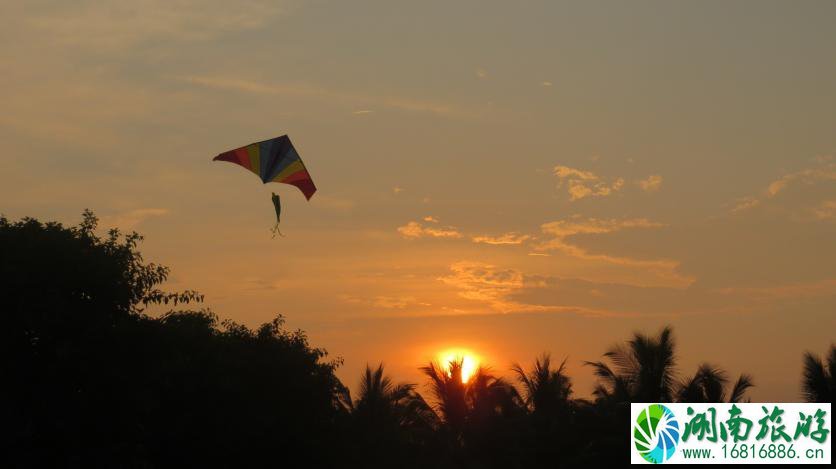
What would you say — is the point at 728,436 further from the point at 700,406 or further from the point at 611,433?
the point at 611,433

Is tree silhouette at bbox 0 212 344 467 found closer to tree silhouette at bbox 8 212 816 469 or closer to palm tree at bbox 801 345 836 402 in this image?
tree silhouette at bbox 8 212 816 469

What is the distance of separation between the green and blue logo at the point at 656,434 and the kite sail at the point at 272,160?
11.7 meters

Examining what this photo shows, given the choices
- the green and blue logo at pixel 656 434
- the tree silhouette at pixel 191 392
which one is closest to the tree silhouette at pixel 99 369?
the tree silhouette at pixel 191 392

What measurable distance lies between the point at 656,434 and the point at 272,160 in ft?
43.6

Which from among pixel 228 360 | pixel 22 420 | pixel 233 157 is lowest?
pixel 22 420

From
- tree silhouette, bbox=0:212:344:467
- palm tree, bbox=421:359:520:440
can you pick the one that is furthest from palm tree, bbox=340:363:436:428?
tree silhouette, bbox=0:212:344:467

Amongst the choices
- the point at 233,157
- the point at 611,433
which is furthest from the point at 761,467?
the point at 233,157

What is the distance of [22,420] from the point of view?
79.2 ft

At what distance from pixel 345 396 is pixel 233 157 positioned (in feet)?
77.5

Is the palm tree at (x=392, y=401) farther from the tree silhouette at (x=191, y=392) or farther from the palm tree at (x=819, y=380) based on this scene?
the palm tree at (x=819, y=380)

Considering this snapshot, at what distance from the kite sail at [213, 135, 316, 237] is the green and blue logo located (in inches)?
461

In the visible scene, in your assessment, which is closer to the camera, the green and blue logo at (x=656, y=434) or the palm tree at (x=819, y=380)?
the green and blue logo at (x=656, y=434)

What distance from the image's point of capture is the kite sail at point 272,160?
29.8 meters

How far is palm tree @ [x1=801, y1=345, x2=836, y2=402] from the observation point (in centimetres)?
4119
